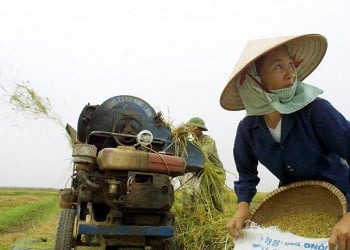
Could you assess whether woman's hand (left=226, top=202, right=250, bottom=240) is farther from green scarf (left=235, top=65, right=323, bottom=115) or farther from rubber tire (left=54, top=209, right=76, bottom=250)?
rubber tire (left=54, top=209, right=76, bottom=250)

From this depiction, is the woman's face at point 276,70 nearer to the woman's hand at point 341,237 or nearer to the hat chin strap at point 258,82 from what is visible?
the hat chin strap at point 258,82

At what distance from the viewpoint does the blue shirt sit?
1.78 meters

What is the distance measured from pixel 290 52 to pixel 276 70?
0.17 metres

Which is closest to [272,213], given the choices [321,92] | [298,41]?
[321,92]

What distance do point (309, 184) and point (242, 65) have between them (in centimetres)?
52

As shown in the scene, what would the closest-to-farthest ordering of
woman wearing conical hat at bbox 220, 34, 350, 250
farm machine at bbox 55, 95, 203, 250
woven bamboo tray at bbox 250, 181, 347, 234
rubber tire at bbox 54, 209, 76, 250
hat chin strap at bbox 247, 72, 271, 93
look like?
1. woven bamboo tray at bbox 250, 181, 347, 234
2. woman wearing conical hat at bbox 220, 34, 350, 250
3. hat chin strap at bbox 247, 72, 271, 93
4. farm machine at bbox 55, 95, 203, 250
5. rubber tire at bbox 54, 209, 76, 250

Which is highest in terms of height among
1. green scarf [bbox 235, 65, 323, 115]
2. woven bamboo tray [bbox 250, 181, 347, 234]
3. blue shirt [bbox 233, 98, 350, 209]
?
green scarf [bbox 235, 65, 323, 115]

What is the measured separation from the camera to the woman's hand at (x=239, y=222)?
192 cm

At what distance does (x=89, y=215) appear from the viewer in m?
4.18

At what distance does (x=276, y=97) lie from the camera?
190cm

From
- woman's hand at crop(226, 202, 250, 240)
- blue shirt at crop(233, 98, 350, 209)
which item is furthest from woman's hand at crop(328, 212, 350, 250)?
woman's hand at crop(226, 202, 250, 240)

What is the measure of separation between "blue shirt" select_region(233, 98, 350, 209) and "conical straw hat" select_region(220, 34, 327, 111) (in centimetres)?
13

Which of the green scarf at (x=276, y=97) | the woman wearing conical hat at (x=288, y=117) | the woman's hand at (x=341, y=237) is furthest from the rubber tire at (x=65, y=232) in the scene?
the woman's hand at (x=341, y=237)

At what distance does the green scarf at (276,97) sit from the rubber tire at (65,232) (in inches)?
106
